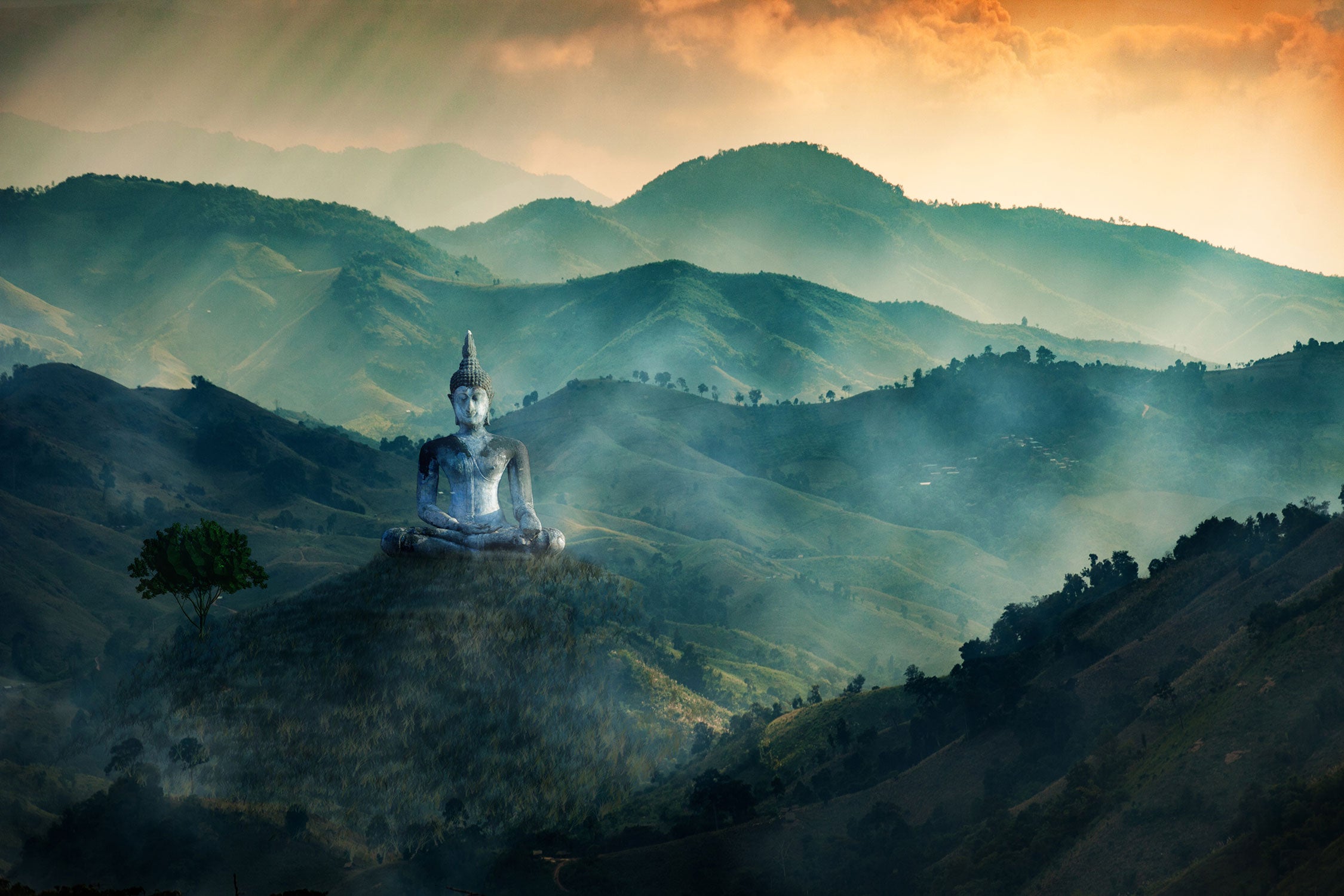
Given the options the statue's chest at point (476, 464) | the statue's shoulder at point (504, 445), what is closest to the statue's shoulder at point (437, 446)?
the statue's chest at point (476, 464)

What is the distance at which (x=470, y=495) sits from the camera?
48.3m

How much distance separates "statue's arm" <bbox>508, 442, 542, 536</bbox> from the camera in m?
48.4

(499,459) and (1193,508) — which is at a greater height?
(1193,508)

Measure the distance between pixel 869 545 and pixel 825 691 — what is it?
234 ft

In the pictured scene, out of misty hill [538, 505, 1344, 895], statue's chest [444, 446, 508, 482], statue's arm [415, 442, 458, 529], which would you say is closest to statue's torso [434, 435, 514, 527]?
statue's chest [444, 446, 508, 482]

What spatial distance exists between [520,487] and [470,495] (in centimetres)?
194

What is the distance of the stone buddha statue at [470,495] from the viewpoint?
4769 cm

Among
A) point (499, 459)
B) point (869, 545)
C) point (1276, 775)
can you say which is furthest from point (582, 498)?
point (1276, 775)

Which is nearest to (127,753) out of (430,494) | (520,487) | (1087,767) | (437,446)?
(430,494)

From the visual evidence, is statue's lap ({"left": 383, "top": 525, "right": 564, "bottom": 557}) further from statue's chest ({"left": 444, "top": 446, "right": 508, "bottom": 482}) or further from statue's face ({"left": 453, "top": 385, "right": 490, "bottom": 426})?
statue's face ({"left": 453, "top": 385, "right": 490, "bottom": 426})

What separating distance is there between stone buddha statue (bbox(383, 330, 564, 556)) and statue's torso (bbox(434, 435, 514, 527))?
0.02 meters

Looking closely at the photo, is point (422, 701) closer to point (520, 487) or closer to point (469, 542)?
point (469, 542)

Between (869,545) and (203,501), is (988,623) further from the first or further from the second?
(203,501)

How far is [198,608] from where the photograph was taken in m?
53.6
